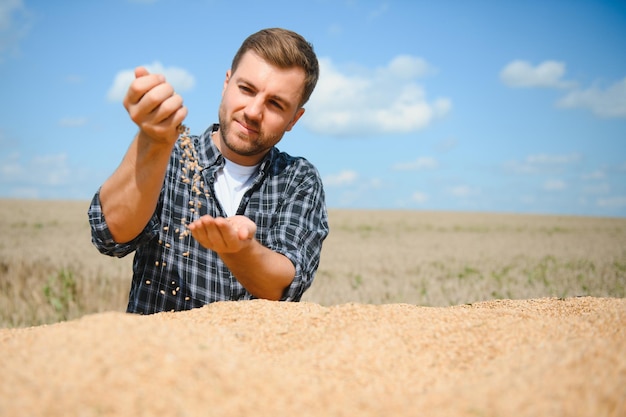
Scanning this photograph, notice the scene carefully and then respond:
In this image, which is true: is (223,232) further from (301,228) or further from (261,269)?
(301,228)

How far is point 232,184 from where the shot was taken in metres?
2.97

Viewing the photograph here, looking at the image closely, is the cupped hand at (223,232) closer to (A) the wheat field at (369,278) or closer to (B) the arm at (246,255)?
(B) the arm at (246,255)

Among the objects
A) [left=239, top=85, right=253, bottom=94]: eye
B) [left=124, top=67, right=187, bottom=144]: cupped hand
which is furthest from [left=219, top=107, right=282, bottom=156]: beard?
[left=124, top=67, right=187, bottom=144]: cupped hand

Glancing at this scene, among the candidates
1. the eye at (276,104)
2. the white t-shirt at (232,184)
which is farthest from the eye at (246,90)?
the white t-shirt at (232,184)

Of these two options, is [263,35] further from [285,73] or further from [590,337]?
[590,337]

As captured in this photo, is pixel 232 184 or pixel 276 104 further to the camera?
pixel 232 184

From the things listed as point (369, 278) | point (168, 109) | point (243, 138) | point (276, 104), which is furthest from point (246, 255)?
point (369, 278)

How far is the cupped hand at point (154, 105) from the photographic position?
195 cm

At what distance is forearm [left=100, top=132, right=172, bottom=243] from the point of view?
2.16m

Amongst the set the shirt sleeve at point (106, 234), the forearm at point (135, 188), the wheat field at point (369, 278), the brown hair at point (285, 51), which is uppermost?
the brown hair at point (285, 51)

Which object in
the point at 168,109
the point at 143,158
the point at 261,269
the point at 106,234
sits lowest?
the point at 261,269

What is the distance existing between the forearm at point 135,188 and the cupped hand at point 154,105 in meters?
0.11

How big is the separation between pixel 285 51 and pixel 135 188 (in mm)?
1050

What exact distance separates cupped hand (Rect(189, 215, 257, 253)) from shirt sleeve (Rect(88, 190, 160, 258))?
2.20ft
